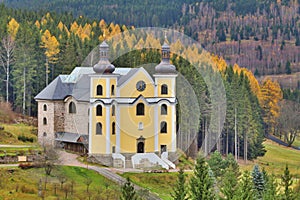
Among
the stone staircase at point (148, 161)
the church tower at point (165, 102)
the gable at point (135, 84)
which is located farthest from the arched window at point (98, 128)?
the church tower at point (165, 102)

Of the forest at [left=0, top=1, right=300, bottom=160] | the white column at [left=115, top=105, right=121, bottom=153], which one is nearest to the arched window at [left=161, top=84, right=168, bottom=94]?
the white column at [left=115, top=105, right=121, bottom=153]

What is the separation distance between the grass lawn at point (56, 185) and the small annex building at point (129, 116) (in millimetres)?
7350

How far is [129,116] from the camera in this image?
209 ft

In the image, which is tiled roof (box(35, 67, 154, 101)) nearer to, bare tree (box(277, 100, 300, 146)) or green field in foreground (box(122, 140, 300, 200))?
green field in foreground (box(122, 140, 300, 200))

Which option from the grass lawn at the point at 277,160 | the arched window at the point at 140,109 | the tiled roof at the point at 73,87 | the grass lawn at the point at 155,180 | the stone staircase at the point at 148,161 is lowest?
the grass lawn at the point at 277,160

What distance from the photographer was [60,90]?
68.7m

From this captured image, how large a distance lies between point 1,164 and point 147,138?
13726mm

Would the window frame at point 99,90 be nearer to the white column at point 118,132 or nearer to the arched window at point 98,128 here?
the white column at point 118,132

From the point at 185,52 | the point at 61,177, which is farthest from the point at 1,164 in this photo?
the point at 185,52

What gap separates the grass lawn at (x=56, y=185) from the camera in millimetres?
46031

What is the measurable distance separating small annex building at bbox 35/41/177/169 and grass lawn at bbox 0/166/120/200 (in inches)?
289

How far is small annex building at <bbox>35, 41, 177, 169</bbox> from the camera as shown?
62.5m

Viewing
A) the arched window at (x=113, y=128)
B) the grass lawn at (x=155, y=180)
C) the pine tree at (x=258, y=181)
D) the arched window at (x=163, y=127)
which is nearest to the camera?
the pine tree at (x=258, y=181)

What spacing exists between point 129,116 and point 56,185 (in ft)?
51.2
